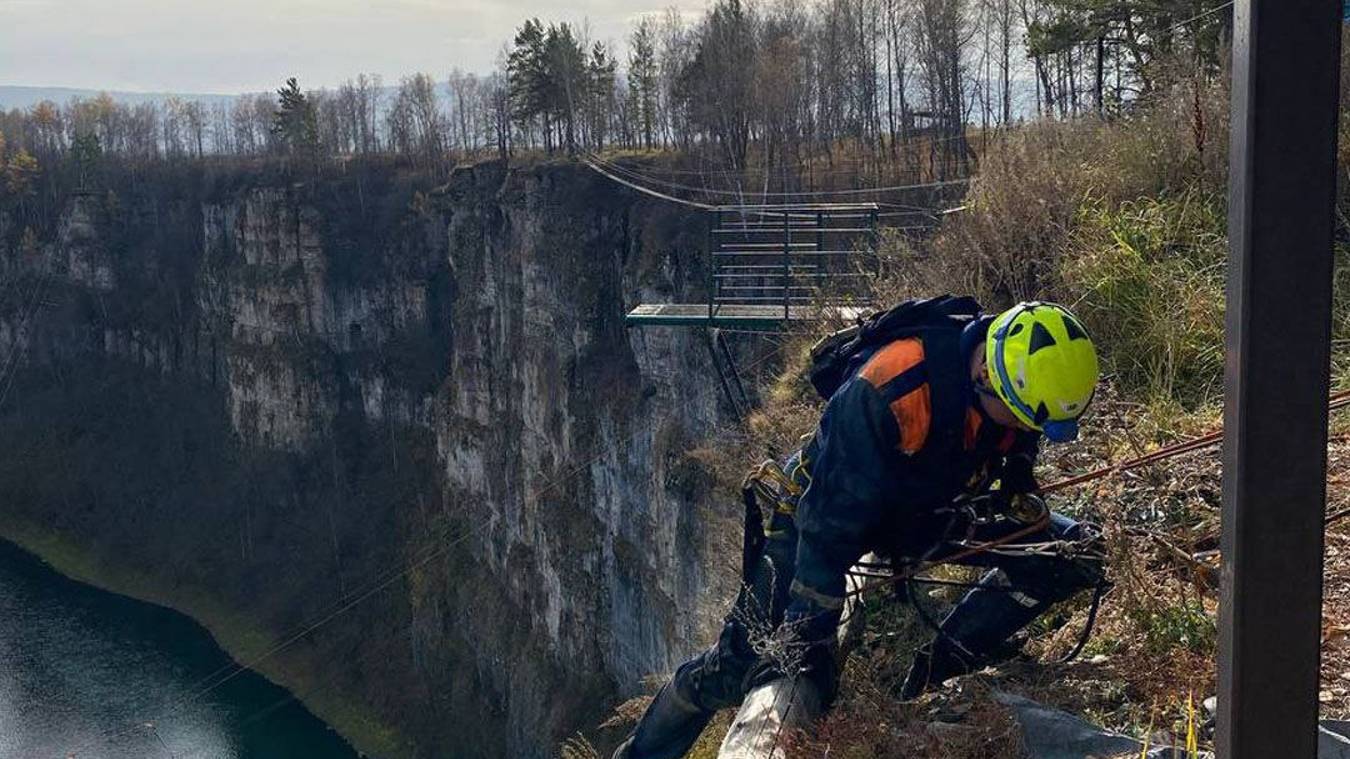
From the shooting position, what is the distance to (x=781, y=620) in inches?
192

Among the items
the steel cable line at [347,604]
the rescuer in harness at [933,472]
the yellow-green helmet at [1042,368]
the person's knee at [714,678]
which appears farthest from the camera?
the steel cable line at [347,604]

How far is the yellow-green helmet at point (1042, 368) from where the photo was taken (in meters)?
3.88

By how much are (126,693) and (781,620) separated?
38.5m

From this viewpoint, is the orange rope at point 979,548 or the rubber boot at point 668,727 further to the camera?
the rubber boot at point 668,727

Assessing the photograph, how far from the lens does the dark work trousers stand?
4.46m

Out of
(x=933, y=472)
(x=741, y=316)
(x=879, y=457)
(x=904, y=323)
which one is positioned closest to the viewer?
(x=879, y=457)

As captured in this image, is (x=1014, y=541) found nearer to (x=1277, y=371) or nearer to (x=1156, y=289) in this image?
(x=1277, y=371)

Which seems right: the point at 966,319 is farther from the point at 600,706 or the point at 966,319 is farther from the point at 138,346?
the point at 138,346

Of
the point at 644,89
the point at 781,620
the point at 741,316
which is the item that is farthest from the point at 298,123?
the point at 781,620

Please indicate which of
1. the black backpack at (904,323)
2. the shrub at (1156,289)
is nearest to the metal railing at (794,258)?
the shrub at (1156,289)

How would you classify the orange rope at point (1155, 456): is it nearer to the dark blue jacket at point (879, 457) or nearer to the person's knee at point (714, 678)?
the dark blue jacket at point (879, 457)

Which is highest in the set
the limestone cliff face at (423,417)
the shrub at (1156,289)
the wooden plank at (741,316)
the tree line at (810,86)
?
the tree line at (810,86)

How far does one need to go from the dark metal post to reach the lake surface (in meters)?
32.8

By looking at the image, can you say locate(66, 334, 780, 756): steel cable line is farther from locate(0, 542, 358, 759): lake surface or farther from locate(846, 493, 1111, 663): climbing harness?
locate(846, 493, 1111, 663): climbing harness
